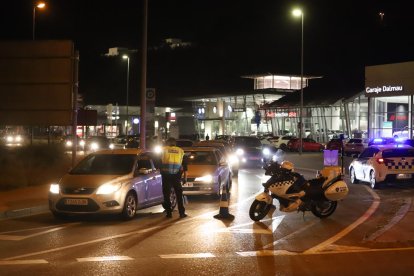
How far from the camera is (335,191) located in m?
→ 13.2

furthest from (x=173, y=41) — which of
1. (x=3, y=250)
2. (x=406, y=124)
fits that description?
(x=3, y=250)

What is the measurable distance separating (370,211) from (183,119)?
73969 mm

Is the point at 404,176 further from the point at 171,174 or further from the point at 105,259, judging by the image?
Result: the point at 105,259

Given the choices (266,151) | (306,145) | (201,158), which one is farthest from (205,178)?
(306,145)

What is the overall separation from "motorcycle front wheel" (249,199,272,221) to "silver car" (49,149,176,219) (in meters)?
2.57

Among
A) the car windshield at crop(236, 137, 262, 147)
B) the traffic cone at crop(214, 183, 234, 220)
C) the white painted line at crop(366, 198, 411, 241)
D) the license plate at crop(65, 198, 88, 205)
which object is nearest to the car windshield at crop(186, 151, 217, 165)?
the traffic cone at crop(214, 183, 234, 220)

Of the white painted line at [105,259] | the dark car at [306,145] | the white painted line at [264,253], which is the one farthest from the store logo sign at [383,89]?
the white painted line at [105,259]

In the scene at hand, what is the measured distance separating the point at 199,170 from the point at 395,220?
242 inches

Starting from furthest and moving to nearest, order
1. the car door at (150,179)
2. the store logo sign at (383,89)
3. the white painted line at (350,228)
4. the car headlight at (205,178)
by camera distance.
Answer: the store logo sign at (383,89), the car headlight at (205,178), the car door at (150,179), the white painted line at (350,228)

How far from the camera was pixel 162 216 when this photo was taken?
14211 millimetres

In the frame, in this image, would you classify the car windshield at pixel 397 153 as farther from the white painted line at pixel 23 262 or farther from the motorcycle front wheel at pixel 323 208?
the white painted line at pixel 23 262

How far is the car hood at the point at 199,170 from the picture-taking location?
1727cm

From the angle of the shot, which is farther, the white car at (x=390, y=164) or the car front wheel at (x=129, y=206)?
the white car at (x=390, y=164)

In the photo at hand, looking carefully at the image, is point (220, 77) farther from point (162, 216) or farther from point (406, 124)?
point (162, 216)
